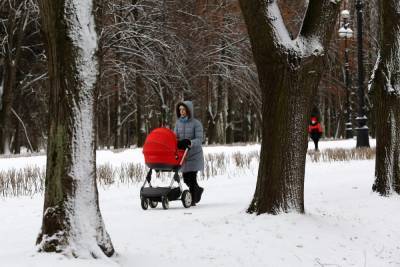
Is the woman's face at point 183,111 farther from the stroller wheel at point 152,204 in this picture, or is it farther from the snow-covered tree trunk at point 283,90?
the snow-covered tree trunk at point 283,90

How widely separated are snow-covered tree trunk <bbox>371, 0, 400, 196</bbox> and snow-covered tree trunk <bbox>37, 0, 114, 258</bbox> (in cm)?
639

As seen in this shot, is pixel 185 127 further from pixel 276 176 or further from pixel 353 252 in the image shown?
pixel 353 252

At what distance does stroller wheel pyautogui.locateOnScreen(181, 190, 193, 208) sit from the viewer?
9602 mm

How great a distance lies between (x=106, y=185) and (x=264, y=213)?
5.76 meters

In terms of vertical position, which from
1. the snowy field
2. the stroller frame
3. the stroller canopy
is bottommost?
the snowy field

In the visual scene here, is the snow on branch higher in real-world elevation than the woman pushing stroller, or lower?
higher

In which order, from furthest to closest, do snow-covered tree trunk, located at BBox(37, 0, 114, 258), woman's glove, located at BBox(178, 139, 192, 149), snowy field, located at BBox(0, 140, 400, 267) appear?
woman's glove, located at BBox(178, 139, 192, 149) → snowy field, located at BBox(0, 140, 400, 267) → snow-covered tree trunk, located at BBox(37, 0, 114, 258)

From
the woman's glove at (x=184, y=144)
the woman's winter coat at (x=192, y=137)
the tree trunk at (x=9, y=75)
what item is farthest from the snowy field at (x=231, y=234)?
the tree trunk at (x=9, y=75)

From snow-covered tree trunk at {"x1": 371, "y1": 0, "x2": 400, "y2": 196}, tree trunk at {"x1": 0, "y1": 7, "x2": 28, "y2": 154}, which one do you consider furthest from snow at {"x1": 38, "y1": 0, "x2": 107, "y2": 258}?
tree trunk at {"x1": 0, "y1": 7, "x2": 28, "y2": 154}

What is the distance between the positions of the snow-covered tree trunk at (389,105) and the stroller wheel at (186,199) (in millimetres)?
3226

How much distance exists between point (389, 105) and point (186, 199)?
12.5 ft

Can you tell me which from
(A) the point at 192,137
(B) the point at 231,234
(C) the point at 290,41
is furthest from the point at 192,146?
(B) the point at 231,234

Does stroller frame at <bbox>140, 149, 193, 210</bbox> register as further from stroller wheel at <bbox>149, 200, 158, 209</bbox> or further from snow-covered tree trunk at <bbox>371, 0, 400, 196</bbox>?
snow-covered tree trunk at <bbox>371, 0, 400, 196</bbox>

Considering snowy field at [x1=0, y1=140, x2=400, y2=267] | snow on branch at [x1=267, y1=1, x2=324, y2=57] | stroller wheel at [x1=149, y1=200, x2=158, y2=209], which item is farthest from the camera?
stroller wheel at [x1=149, y1=200, x2=158, y2=209]
